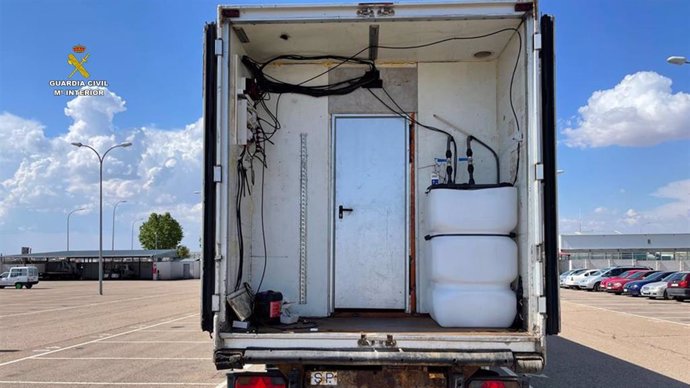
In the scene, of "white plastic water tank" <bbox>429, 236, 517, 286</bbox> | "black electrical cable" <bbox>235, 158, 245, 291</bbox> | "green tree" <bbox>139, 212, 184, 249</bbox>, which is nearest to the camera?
"white plastic water tank" <bbox>429, 236, 517, 286</bbox>

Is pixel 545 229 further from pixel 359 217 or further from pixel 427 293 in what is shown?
pixel 359 217

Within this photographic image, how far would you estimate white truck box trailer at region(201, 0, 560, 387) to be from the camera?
12.9 ft

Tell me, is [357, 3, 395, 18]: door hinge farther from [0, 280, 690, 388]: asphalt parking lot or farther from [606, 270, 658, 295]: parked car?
[606, 270, 658, 295]: parked car

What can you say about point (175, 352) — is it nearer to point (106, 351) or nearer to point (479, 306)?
point (106, 351)

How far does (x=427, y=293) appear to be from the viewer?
5211 millimetres

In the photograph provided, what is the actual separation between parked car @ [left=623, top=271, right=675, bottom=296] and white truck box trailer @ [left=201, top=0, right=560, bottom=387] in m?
27.3

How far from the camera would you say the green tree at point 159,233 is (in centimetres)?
9738

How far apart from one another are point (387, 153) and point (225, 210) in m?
1.86

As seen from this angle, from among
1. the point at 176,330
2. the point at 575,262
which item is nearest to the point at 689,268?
the point at 575,262

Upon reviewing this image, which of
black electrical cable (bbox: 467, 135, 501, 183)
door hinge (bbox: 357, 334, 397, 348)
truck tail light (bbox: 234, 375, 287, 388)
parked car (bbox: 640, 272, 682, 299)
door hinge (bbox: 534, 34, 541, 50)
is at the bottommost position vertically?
parked car (bbox: 640, 272, 682, 299)

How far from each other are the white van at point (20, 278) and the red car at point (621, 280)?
1498 inches

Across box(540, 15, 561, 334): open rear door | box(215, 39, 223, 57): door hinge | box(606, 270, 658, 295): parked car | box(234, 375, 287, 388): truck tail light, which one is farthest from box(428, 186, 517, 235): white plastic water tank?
box(606, 270, 658, 295): parked car

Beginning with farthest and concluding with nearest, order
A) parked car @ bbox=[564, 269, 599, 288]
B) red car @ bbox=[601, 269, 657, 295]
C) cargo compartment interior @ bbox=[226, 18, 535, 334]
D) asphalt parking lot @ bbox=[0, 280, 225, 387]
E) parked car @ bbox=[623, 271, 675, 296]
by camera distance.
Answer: parked car @ bbox=[564, 269, 599, 288] → red car @ bbox=[601, 269, 657, 295] → parked car @ bbox=[623, 271, 675, 296] → asphalt parking lot @ bbox=[0, 280, 225, 387] → cargo compartment interior @ bbox=[226, 18, 535, 334]

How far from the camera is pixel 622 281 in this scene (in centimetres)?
3181
